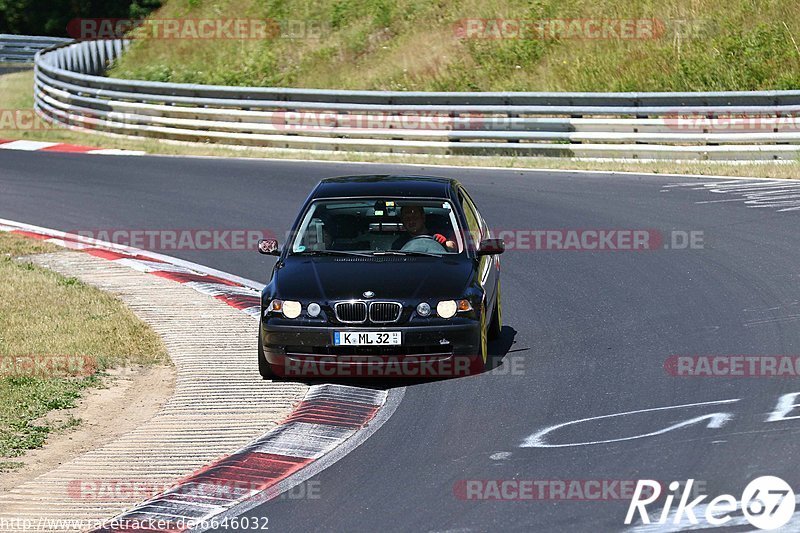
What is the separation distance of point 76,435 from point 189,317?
11.4 feet

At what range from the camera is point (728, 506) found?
704 centimetres

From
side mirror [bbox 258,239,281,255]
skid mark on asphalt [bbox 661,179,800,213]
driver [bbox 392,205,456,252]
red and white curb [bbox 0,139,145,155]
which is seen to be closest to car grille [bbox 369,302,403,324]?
driver [bbox 392,205,456,252]

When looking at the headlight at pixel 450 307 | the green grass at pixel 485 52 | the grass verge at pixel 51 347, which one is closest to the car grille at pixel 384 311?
the headlight at pixel 450 307

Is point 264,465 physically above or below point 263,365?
below

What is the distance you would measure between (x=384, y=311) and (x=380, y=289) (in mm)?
204

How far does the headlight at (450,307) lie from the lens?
1012 cm

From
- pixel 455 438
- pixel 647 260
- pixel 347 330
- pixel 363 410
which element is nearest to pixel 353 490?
pixel 455 438

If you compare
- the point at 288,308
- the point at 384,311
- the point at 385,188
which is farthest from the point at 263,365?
the point at 385,188

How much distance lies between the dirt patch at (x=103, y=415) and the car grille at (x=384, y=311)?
176 centimetres

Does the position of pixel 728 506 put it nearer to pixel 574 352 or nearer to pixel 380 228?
pixel 574 352

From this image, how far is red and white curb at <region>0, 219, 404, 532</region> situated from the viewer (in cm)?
740

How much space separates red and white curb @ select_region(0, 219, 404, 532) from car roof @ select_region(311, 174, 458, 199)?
203 centimetres

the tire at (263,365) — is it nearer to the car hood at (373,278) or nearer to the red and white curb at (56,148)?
the car hood at (373,278)

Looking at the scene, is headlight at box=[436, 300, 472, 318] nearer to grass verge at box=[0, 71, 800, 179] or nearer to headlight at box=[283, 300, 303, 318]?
headlight at box=[283, 300, 303, 318]
